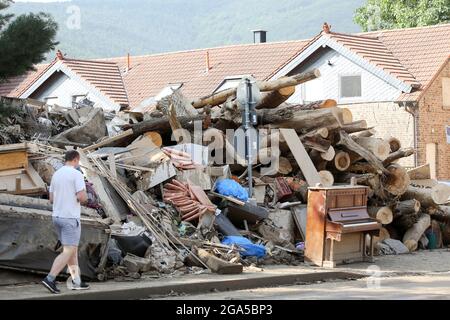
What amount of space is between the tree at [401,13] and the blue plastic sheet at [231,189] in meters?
35.7

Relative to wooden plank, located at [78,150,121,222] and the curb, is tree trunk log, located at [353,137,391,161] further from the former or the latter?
wooden plank, located at [78,150,121,222]

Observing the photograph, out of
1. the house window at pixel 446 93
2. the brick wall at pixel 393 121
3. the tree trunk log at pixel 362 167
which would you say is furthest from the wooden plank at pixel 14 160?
the house window at pixel 446 93

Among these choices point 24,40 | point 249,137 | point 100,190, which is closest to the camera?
point 24,40

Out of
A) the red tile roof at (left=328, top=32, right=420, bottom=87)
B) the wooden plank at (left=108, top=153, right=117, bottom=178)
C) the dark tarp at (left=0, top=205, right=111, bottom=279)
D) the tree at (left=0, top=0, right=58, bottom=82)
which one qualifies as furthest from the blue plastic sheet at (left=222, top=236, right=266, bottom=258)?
the red tile roof at (left=328, top=32, right=420, bottom=87)

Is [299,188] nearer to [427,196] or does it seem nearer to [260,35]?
[427,196]

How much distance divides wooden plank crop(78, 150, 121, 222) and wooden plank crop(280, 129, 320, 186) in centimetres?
478

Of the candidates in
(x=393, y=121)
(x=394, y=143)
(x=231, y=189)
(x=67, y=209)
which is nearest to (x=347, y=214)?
(x=231, y=189)

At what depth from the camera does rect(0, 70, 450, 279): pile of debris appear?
16.2 meters

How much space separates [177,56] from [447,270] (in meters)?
34.1

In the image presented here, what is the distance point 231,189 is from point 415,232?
5.52 metres

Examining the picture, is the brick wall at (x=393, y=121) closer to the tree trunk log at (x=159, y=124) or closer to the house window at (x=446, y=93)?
the house window at (x=446, y=93)

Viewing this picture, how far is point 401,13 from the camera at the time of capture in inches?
2136
